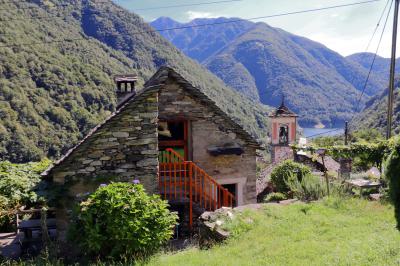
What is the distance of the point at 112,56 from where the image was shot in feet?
315

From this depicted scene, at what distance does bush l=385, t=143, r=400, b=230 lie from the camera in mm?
4819

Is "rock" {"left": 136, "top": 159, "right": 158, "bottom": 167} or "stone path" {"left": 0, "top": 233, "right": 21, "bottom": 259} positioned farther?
"rock" {"left": 136, "top": 159, "right": 158, "bottom": 167}

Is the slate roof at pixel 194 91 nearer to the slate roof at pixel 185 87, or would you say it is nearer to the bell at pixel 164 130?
the slate roof at pixel 185 87

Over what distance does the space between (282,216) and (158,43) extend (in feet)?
375

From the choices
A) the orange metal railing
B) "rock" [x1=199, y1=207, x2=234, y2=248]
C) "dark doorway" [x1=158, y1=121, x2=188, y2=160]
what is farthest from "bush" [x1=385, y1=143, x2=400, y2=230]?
"dark doorway" [x1=158, y1=121, x2=188, y2=160]

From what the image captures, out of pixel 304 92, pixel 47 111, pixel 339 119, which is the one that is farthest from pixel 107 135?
pixel 304 92

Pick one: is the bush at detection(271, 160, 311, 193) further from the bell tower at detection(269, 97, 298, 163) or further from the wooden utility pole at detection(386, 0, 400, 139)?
the bell tower at detection(269, 97, 298, 163)

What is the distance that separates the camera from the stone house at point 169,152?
944cm

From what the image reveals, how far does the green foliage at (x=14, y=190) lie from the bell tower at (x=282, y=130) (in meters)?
23.3

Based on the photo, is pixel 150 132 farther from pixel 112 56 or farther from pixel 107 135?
pixel 112 56

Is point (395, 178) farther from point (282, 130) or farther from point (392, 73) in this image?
point (282, 130)

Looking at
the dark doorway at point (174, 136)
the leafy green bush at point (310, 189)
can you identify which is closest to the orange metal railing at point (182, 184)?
the dark doorway at point (174, 136)

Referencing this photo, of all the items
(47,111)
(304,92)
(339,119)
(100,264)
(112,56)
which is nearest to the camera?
(100,264)

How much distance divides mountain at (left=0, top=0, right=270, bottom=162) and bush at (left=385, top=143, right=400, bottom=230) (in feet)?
155
